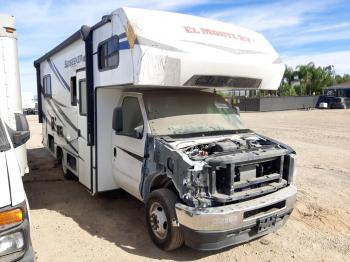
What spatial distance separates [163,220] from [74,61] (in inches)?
154

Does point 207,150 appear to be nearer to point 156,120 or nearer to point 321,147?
point 156,120

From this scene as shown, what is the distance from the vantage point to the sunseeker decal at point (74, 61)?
6541 mm

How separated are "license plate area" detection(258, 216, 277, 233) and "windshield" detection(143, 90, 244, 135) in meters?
1.59

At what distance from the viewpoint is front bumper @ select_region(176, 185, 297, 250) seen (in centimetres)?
405

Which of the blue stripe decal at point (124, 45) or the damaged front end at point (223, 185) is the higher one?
the blue stripe decal at point (124, 45)

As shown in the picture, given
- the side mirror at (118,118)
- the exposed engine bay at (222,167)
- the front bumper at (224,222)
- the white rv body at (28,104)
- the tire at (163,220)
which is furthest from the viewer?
the white rv body at (28,104)

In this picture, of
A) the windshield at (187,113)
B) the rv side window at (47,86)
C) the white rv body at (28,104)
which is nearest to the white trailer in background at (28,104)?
the white rv body at (28,104)

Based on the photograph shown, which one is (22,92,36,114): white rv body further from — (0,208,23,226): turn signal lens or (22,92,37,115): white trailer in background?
(0,208,23,226): turn signal lens

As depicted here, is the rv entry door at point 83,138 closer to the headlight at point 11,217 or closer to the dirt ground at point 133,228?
the dirt ground at point 133,228

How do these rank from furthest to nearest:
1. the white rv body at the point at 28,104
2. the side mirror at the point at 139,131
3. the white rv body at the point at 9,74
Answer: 1. the white rv body at the point at 28,104
2. the white rv body at the point at 9,74
3. the side mirror at the point at 139,131

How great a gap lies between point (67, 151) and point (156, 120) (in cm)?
352

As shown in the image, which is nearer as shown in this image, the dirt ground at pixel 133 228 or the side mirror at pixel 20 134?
the side mirror at pixel 20 134

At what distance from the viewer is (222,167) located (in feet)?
14.0

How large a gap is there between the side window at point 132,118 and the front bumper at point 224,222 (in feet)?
4.74
